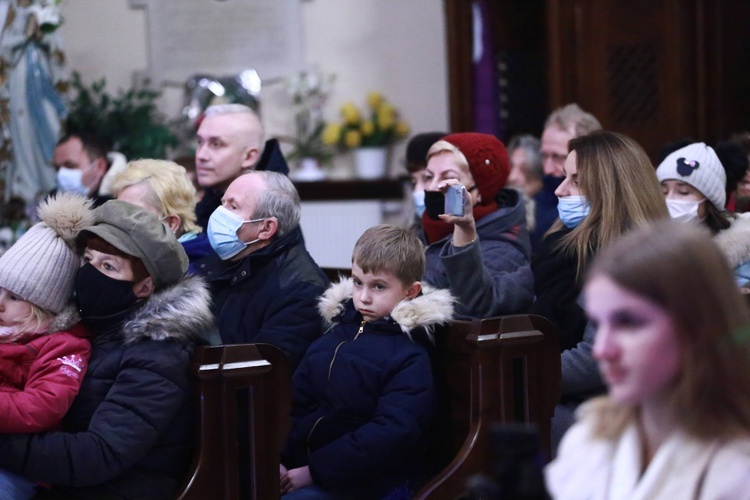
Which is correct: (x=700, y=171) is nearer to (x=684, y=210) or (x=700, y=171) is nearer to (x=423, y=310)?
(x=684, y=210)

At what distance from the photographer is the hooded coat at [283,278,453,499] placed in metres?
2.86

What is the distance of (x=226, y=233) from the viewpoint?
11.3 ft

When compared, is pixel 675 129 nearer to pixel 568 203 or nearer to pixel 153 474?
pixel 568 203

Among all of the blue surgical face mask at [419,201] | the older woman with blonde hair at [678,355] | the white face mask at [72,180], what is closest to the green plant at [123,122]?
the white face mask at [72,180]

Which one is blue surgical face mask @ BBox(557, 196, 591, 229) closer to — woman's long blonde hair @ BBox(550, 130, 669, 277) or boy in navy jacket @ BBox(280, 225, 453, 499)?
woman's long blonde hair @ BBox(550, 130, 669, 277)

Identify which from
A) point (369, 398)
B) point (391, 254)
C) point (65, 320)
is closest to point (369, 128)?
point (391, 254)

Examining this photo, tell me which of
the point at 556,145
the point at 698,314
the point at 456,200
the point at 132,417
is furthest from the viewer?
the point at 556,145

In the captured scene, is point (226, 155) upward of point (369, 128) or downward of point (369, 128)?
downward

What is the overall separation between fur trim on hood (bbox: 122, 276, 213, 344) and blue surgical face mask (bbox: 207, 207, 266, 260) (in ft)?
1.97

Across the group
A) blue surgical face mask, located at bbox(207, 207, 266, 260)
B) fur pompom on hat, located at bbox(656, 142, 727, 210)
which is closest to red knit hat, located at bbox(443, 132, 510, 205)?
fur pompom on hat, located at bbox(656, 142, 727, 210)

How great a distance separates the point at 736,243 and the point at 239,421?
1.75m

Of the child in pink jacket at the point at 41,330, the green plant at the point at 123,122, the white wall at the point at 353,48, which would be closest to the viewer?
the child in pink jacket at the point at 41,330

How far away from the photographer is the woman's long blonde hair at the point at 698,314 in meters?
1.42

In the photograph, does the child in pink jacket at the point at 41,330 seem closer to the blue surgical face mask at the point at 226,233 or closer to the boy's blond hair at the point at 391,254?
the blue surgical face mask at the point at 226,233
